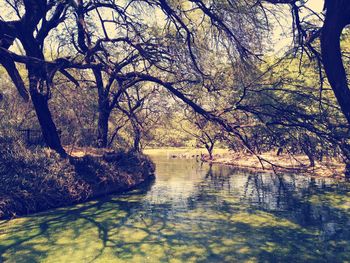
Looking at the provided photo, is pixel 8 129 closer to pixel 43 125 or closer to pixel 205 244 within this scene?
pixel 43 125

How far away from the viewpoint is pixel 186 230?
9.35 meters

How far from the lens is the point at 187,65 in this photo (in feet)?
30.4

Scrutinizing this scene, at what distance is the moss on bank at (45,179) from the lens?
10.6 meters

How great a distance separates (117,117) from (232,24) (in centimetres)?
2018

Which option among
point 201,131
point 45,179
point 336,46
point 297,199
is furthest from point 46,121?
point 297,199

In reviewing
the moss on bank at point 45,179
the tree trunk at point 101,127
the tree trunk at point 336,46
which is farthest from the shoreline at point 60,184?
the tree trunk at point 336,46

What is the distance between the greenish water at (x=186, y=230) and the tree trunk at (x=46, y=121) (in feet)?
11.6

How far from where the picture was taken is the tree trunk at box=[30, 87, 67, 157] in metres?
13.4

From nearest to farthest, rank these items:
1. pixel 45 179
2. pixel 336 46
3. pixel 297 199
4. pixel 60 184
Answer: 1. pixel 336 46
2. pixel 45 179
3. pixel 60 184
4. pixel 297 199

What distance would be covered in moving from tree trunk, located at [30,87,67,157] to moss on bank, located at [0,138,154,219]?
0.71 meters

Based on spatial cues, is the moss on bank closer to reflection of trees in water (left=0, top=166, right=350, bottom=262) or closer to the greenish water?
the greenish water

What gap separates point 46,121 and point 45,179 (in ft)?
10.8

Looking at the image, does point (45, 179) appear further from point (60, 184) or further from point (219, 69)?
point (219, 69)

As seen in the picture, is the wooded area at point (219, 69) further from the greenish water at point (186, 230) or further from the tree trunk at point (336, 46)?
the greenish water at point (186, 230)
